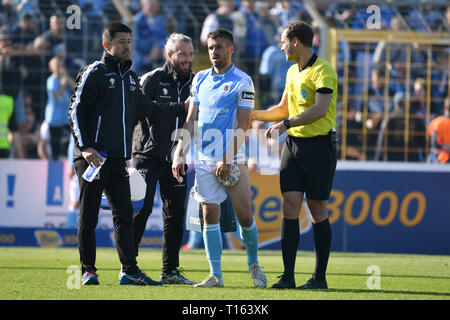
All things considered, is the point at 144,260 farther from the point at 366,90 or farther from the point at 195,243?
the point at 366,90

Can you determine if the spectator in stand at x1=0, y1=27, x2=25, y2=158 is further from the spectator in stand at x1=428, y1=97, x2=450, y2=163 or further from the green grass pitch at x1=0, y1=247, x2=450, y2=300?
the spectator in stand at x1=428, y1=97, x2=450, y2=163

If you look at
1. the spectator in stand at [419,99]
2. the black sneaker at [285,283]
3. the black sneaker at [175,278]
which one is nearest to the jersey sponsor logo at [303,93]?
the black sneaker at [285,283]

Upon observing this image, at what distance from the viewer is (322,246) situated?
810 centimetres

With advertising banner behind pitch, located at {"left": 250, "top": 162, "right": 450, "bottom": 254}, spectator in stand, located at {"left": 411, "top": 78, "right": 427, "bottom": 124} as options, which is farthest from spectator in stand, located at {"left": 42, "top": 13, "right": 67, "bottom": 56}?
spectator in stand, located at {"left": 411, "top": 78, "right": 427, "bottom": 124}

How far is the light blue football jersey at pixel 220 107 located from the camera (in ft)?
25.8

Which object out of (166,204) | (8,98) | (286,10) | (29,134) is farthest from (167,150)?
(286,10)

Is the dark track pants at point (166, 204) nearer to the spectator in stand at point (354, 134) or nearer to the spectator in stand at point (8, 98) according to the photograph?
the spectator in stand at point (354, 134)

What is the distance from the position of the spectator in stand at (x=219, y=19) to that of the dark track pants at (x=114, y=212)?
23.7 ft

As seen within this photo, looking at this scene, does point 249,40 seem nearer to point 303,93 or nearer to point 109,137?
point 303,93

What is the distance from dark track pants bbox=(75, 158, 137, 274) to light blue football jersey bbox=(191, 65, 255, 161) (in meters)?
0.80

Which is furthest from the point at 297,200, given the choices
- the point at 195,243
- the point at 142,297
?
the point at 195,243

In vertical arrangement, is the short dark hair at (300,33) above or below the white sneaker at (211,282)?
above

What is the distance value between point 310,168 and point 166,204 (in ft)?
5.35
